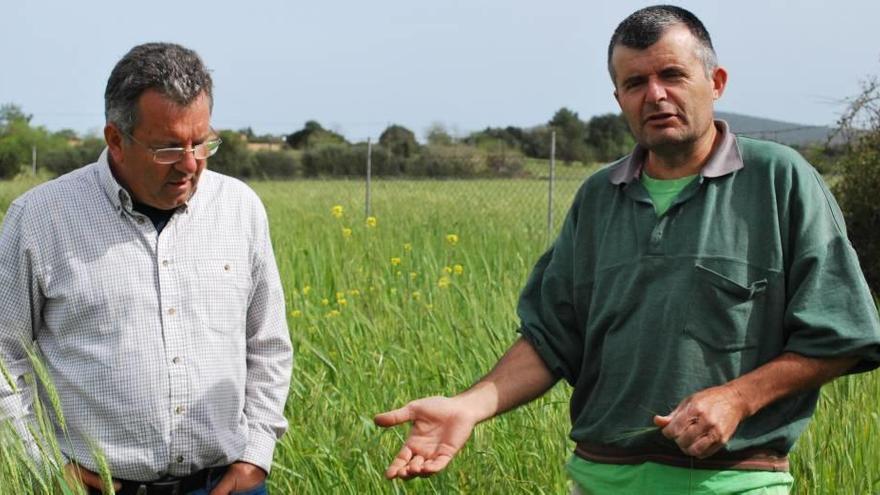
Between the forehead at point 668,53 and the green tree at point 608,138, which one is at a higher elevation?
the forehead at point 668,53

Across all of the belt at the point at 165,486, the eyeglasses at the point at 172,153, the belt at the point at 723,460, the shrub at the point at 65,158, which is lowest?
the shrub at the point at 65,158

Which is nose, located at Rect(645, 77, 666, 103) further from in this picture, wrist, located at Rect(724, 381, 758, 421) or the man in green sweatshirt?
wrist, located at Rect(724, 381, 758, 421)

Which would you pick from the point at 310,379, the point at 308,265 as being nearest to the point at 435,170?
the point at 308,265

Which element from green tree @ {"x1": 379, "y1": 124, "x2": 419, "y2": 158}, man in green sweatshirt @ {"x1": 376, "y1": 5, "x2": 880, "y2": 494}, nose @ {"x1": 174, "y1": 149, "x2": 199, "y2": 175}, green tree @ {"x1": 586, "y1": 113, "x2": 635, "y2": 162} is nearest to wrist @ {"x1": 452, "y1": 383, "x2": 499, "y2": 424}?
man in green sweatshirt @ {"x1": 376, "y1": 5, "x2": 880, "y2": 494}

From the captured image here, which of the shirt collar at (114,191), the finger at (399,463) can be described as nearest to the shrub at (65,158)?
the shirt collar at (114,191)

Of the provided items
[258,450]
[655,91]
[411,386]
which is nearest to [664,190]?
[655,91]

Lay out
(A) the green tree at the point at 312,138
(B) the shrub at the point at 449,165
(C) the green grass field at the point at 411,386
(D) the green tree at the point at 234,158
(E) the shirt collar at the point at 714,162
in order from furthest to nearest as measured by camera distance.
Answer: (A) the green tree at the point at 312,138 < (D) the green tree at the point at 234,158 < (B) the shrub at the point at 449,165 < (C) the green grass field at the point at 411,386 < (E) the shirt collar at the point at 714,162

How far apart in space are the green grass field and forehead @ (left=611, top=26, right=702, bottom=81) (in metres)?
1.27

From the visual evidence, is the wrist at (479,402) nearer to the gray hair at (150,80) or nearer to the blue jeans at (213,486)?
the blue jeans at (213,486)

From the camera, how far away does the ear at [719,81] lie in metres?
2.35

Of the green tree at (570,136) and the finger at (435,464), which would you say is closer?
the finger at (435,464)

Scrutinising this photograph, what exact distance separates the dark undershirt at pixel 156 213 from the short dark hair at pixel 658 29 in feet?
3.17

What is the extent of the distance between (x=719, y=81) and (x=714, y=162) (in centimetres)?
22

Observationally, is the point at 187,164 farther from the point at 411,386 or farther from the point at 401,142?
the point at 401,142
